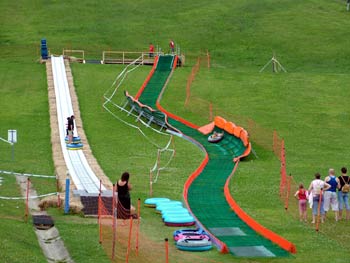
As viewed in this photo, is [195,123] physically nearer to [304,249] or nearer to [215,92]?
[215,92]

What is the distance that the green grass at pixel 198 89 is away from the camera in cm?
3030

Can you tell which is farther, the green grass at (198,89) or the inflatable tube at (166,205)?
the inflatable tube at (166,205)

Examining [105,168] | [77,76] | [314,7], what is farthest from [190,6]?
[105,168]

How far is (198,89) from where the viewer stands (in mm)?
59250

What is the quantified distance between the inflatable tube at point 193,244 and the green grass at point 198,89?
947 millimetres

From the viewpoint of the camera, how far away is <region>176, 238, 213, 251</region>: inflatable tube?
2611 centimetres

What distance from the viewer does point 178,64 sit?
6906 centimetres

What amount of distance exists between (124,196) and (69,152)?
1543 centimetres

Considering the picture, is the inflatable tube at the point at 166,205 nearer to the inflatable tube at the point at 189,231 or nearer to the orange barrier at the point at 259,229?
the orange barrier at the point at 259,229

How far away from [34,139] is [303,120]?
15267mm

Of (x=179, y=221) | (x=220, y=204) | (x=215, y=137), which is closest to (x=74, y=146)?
(x=215, y=137)

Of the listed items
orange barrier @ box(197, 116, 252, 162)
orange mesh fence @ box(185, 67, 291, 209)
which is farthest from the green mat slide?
orange mesh fence @ box(185, 67, 291, 209)

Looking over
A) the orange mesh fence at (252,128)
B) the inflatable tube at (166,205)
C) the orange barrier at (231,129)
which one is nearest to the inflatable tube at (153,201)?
the inflatable tube at (166,205)

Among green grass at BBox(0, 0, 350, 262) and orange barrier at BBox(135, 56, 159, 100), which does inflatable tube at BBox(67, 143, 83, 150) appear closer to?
green grass at BBox(0, 0, 350, 262)
